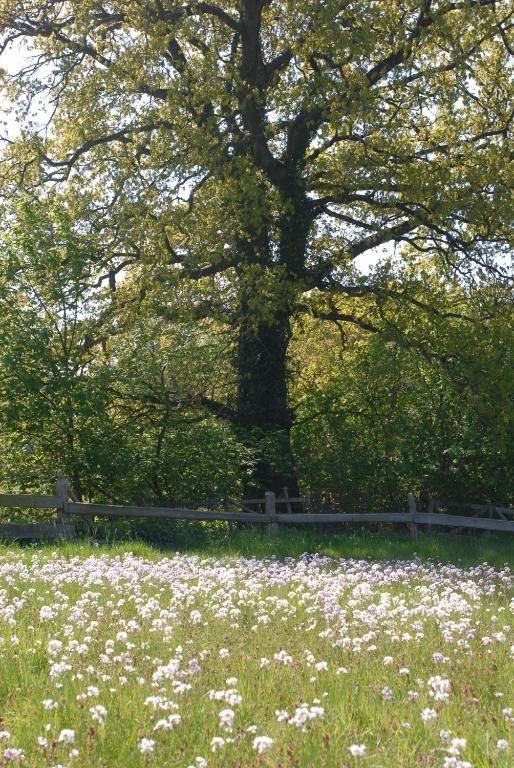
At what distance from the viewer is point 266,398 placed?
2225cm

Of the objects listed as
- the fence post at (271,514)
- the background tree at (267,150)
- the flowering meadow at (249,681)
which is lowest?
the flowering meadow at (249,681)

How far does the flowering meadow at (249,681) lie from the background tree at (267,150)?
11997 millimetres

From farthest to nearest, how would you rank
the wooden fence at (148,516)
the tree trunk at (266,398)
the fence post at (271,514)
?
the tree trunk at (266,398), the fence post at (271,514), the wooden fence at (148,516)

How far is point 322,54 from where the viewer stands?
20.7 meters

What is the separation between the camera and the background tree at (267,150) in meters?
19.7

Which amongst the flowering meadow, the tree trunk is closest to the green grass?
the tree trunk

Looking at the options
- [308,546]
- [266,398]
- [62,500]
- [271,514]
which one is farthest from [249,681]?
[266,398]

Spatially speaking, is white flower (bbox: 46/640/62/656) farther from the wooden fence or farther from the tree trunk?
the tree trunk

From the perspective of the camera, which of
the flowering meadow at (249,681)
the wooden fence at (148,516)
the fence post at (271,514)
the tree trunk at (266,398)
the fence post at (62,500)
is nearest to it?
the flowering meadow at (249,681)

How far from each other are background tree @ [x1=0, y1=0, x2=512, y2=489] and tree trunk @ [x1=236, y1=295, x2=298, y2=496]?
47 mm

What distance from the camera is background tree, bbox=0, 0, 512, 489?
19734 millimetres

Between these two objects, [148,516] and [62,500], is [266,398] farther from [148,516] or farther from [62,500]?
[62,500]

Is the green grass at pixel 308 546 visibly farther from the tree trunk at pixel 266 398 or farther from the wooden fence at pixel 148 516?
the tree trunk at pixel 266 398

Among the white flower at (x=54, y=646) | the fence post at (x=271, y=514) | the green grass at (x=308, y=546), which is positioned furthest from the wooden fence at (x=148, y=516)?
the white flower at (x=54, y=646)
